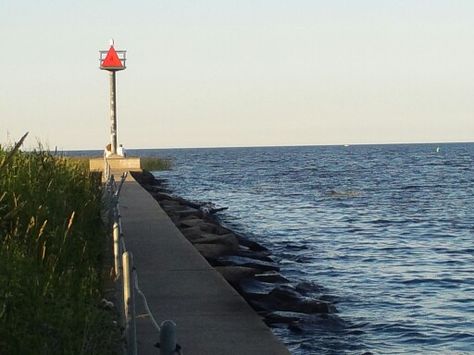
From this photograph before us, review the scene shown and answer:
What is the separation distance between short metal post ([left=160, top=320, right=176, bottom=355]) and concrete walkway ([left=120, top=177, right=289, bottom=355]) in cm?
242

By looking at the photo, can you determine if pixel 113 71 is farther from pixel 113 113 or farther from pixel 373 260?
pixel 373 260

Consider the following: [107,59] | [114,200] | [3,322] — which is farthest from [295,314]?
[107,59]

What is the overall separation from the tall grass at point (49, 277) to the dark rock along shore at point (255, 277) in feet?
8.31

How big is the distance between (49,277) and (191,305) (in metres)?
2.85

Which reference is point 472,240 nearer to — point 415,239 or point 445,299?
point 415,239

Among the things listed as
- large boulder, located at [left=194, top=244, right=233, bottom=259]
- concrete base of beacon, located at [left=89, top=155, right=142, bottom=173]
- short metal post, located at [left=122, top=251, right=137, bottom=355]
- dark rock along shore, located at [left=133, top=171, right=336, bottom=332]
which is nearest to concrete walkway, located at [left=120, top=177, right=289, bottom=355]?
large boulder, located at [left=194, top=244, right=233, bottom=259]

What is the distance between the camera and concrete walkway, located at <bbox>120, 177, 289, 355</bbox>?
320 inches

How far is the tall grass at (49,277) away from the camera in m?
5.99

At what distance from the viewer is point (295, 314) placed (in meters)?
12.3

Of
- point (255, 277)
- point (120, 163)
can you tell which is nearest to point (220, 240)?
point (255, 277)

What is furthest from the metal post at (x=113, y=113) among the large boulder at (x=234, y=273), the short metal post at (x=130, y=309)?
the short metal post at (x=130, y=309)

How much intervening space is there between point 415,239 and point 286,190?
2462 cm

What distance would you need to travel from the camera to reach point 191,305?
9625 millimetres

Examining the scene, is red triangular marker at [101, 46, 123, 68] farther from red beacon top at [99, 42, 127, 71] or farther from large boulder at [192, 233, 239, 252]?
large boulder at [192, 233, 239, 252]
